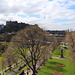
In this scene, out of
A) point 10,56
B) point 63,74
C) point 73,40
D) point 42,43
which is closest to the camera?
point 10,56

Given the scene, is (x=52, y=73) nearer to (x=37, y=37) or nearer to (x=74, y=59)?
(x=74, y=59)

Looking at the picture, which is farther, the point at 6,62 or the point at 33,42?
the point at 6,62

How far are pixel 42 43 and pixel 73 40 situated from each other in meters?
19.5

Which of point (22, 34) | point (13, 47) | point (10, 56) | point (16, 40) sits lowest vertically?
point (10, 56)

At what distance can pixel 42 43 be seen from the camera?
16766 millimetres

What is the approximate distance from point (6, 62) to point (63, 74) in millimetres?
11419

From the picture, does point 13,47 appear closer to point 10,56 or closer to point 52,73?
point 10,56

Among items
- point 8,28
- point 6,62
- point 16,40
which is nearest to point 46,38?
point 16,40

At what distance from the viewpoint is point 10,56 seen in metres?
15.8

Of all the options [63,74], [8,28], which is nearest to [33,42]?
[63,74]

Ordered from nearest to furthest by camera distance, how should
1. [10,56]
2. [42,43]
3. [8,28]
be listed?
[10,56] → [42,43] → [8,28]

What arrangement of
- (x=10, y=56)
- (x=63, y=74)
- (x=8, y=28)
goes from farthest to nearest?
1. (x=8, y=28)
2. (x=63, y=74)
3. (x=10, y=56)

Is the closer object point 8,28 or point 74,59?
point 74,59

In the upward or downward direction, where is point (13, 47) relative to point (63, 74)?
upward
